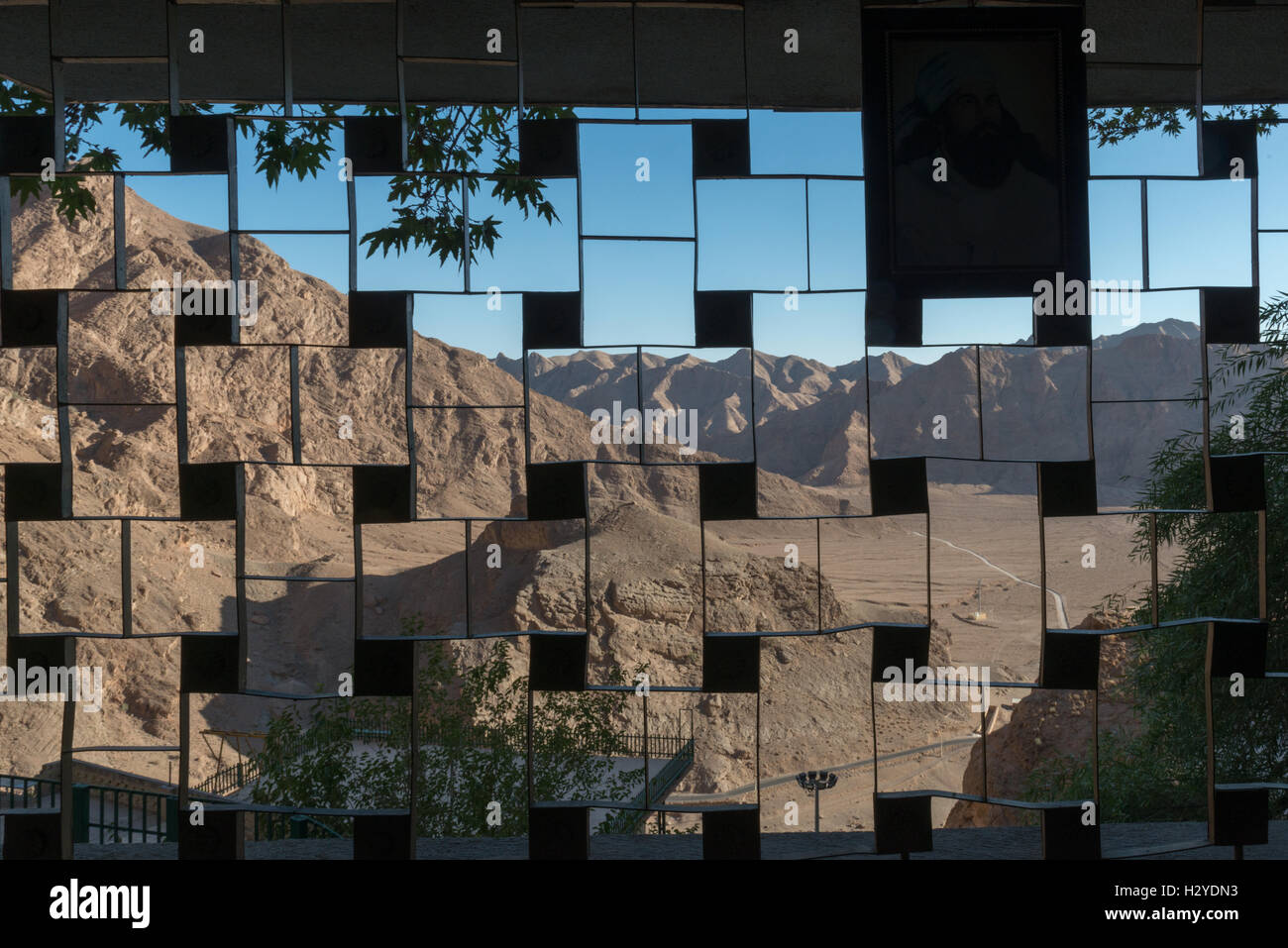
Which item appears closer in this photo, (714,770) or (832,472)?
(714,770)

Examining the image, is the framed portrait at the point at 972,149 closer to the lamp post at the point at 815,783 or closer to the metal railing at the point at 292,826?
the metal railing at the point at 292,826

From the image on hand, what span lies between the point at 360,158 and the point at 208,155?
0.31 meters

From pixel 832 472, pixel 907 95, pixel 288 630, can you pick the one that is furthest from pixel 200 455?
pixel 907 95

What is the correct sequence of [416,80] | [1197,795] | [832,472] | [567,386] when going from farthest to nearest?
[567,386]
[832,472]
[1197,795]
[416,80]

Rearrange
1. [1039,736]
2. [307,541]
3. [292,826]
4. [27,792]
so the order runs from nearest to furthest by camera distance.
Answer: [27,792], [292,826], [1039,736], [307,541]

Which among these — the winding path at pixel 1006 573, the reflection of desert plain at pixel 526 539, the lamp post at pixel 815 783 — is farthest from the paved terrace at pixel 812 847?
the winding path at pixel 1006 573

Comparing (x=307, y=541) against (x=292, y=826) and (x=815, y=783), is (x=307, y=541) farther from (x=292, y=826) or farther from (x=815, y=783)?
(x=292, y=826)

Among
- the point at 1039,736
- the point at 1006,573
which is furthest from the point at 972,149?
the point at 1006,573

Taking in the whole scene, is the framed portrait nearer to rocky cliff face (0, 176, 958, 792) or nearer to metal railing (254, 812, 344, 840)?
metal railing (254, 812, 344, 840)

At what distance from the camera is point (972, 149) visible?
2.14m

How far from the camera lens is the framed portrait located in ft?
6.95

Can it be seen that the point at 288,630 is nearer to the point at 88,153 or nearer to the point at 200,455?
the point at 200,455

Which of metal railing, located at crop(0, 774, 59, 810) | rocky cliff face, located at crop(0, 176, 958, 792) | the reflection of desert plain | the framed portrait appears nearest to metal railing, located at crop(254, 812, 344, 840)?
metal railing, located at crop(0, 774, 59, 810)
